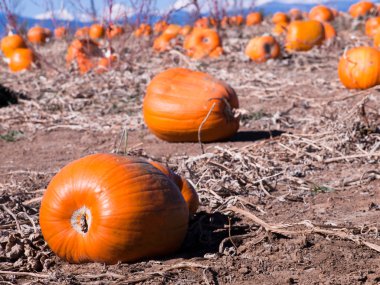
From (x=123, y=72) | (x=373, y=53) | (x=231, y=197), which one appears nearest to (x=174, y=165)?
(x=231, y=197)

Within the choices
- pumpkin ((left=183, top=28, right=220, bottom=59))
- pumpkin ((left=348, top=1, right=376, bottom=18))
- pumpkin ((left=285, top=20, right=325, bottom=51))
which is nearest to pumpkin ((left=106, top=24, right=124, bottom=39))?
pumpkin ((left=183, top=28, right=220, bottom=59))

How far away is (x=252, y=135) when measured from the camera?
6.15 metres

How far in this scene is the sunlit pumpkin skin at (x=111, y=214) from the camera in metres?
2.95

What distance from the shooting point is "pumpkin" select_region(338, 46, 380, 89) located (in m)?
7.41

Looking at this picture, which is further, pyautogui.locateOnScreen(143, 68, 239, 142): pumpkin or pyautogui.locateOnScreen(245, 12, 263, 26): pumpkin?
pyautogui.locateOnScreen(245, 12, 263, 26): pumpkin

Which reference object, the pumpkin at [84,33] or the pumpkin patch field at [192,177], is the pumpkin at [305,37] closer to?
the pumpkin patch field at [192,177]

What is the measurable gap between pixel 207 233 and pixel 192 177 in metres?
1.08

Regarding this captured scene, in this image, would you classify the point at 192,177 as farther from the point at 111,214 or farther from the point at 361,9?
the point at 361,9

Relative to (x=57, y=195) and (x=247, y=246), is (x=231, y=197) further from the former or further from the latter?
(x=57, y=195)

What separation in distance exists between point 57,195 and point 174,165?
194 cm

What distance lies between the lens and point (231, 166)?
188 inches

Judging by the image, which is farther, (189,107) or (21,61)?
(21,61)

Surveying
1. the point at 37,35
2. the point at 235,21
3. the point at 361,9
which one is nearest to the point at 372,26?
the point at 235,21

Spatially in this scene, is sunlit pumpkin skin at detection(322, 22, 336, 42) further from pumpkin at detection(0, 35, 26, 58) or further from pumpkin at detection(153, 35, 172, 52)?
pumpkin at detection(0, 35, 26, 58)
